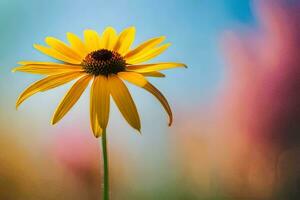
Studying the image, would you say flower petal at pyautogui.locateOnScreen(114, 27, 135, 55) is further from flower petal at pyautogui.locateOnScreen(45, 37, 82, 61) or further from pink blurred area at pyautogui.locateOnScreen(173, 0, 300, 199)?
pink blurred area at pyautogui.locateOnScreen(173, 0, 300, 199)

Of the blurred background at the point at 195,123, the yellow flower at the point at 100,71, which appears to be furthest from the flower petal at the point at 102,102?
the blurred background at the point at 195,123

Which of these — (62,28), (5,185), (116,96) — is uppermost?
(62,28)

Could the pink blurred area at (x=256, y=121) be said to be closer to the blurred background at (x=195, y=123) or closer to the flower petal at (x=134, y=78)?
the blurred background at (x=195, y=123)

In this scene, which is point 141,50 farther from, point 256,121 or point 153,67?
point 256,121

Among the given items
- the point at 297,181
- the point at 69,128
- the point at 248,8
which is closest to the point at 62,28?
the point at 69,128

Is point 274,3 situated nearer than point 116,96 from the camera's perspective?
No

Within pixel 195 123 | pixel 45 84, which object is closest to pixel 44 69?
pixel 45 84

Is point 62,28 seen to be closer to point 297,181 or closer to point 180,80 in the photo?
point 180,80
